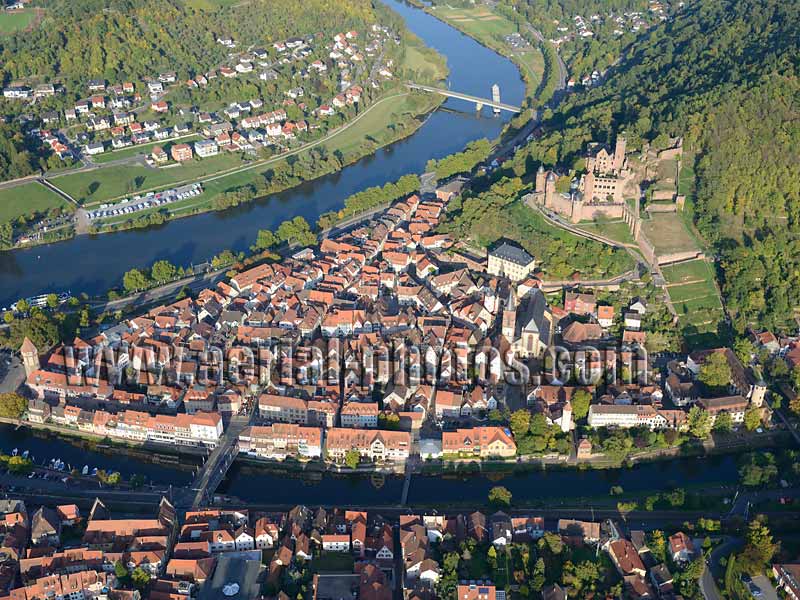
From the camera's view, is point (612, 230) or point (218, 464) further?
point (612, 230)

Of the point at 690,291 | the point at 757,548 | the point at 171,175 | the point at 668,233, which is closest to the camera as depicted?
the point at 757,548

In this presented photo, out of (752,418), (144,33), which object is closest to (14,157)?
(144,33)

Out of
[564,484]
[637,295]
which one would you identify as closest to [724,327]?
[637,295]

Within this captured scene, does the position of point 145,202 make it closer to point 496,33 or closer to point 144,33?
point 144,33

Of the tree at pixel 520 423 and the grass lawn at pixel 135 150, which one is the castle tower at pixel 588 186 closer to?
the tree at pixel 520 423

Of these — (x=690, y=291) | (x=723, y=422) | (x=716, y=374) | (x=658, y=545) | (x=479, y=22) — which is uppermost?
(x=479, y=22)

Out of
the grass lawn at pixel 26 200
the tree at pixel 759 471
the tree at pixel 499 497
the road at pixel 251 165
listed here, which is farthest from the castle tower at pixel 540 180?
the grass lawn at pixel 26 200
